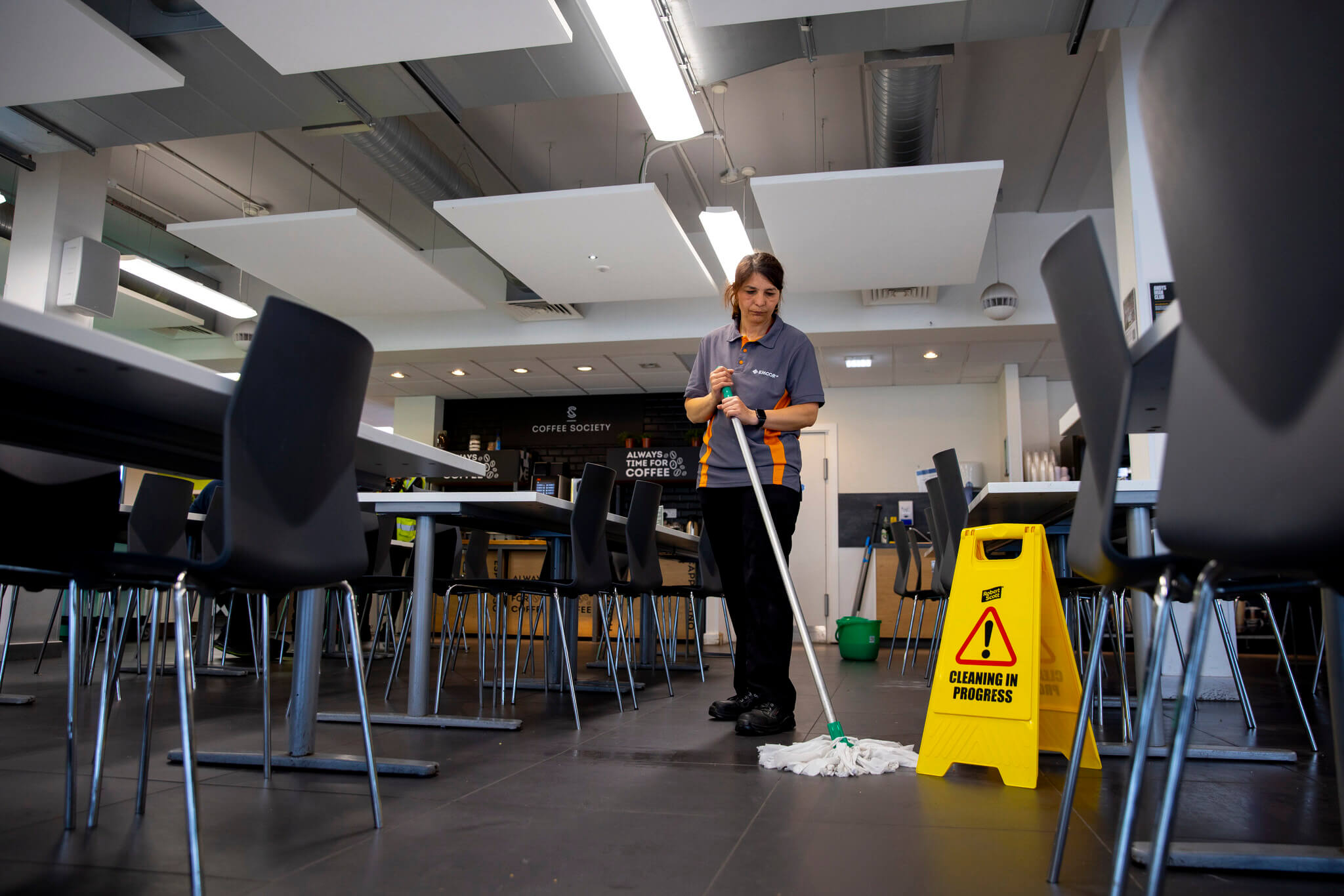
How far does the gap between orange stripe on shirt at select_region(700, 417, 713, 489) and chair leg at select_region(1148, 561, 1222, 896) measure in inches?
80.8

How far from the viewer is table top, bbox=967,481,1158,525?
2363 millimetres

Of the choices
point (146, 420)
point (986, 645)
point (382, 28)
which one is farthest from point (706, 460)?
point (382, 28)

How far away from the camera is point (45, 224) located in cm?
540

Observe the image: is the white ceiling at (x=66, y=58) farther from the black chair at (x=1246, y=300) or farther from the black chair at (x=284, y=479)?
the black chair at (x=1246, y=300)

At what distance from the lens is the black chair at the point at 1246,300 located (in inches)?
25.5

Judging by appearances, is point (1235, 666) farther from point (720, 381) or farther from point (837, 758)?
point (720, 381)

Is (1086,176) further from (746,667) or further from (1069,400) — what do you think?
(746,667)

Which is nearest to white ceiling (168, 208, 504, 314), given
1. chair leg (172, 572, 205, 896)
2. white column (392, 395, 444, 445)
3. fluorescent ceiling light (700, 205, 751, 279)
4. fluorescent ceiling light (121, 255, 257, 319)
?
fluorescent ceiling light (121, 255, 257, 319)

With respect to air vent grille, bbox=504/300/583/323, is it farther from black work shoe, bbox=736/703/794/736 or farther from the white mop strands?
the white mop strands

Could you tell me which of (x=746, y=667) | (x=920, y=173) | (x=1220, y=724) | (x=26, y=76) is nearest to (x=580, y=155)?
(x=920, y=173)

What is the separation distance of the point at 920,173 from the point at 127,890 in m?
4.57

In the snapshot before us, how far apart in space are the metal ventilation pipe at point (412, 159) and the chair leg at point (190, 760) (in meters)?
4.65

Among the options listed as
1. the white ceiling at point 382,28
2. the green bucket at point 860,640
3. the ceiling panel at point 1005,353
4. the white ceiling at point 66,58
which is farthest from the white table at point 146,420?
the ceiling panel at point 1005,353

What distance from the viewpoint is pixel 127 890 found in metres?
1.20
